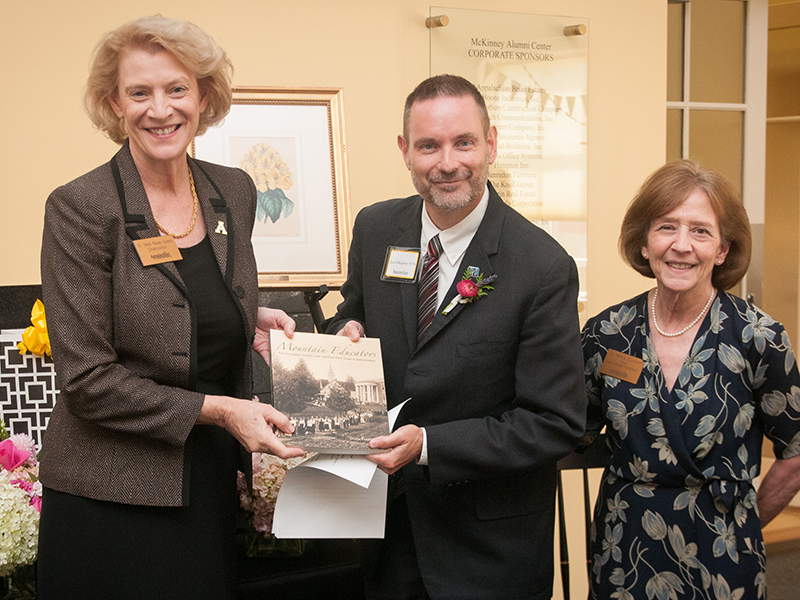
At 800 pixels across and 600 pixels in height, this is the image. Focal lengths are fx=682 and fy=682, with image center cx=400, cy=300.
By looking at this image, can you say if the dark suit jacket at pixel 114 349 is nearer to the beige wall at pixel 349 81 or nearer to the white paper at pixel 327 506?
the white paper at pixel 327 506

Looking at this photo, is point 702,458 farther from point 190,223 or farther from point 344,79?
point 344,79

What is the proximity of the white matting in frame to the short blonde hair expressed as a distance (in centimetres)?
82

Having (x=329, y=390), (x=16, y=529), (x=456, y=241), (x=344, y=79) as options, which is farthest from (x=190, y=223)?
(x=344, y=79)

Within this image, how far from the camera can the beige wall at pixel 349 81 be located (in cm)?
288

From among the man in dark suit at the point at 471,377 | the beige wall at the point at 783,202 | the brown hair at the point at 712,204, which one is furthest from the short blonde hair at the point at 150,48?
the beige wall at the point at 783,202

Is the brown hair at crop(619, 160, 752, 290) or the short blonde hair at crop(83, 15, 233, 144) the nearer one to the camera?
A: the short blonde hair at crop(83, 15, 233, 144)

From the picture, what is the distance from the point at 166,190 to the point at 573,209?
238 cm

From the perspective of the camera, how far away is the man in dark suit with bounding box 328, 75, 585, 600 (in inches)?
63.4

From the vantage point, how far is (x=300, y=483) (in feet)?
4.95

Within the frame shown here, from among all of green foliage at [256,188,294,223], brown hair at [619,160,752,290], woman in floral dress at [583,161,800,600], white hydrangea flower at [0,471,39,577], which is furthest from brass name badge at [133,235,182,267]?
brown hair at [619,160,752,290]

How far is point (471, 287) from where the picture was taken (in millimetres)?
1633

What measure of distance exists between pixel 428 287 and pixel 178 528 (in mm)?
811

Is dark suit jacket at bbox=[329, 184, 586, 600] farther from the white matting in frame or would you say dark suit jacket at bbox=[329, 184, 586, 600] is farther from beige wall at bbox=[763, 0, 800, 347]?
beige wall at bbox=[763, 0, 800, 347]

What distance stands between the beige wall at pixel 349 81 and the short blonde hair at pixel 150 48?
4.22 ft
